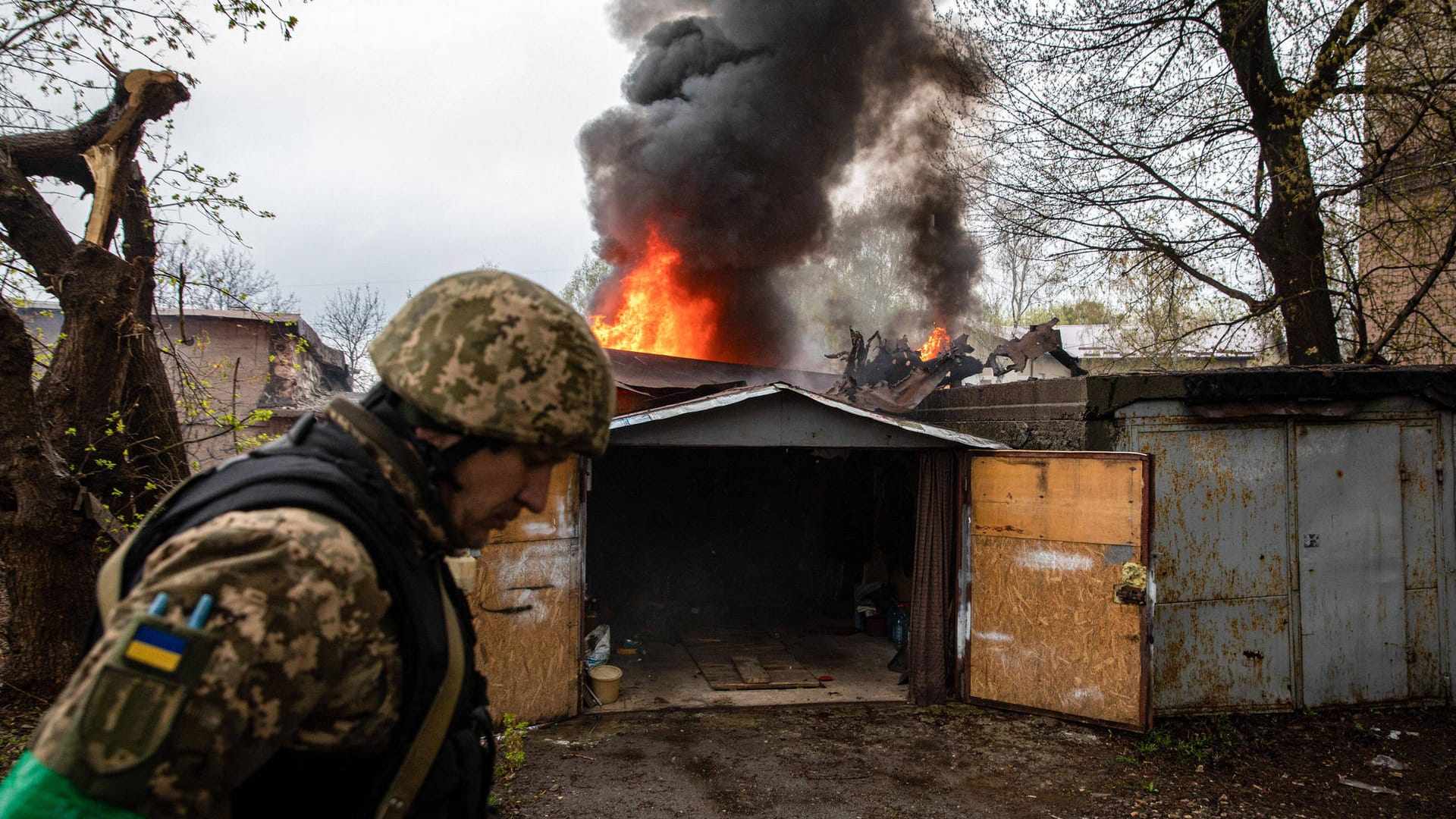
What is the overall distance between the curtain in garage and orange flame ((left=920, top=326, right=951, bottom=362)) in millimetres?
4113

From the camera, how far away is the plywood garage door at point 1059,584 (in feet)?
22.4

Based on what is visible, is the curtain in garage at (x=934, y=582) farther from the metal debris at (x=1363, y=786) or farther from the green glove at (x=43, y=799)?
the green glove at (x=43, y=799)

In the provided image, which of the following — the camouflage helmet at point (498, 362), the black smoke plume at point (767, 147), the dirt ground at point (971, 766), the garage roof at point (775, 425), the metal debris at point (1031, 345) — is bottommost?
the dirt ground at point (971, 766)

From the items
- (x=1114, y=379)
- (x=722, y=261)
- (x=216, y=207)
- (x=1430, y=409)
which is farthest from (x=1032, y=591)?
(x=722, y=261)

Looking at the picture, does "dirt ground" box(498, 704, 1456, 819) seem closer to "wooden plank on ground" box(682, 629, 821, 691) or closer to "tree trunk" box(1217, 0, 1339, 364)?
"wooden plank on ground" box(682, 629, 821, 691)

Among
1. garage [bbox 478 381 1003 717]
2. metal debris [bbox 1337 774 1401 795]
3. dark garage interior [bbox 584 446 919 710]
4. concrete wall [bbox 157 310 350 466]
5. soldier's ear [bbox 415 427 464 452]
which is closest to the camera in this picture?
soldier's ear [bbox 415 427 464 452]

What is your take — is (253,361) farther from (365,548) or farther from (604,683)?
(365,548)

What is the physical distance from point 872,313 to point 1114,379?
71.3 feet

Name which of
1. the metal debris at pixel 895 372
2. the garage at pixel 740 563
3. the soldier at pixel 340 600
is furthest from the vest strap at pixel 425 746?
the metal debris at pixel 895 372

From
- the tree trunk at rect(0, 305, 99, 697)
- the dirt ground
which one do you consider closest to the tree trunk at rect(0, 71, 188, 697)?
the tree trunk at rect(0, 305, 99, 697)

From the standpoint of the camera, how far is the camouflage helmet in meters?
1.39

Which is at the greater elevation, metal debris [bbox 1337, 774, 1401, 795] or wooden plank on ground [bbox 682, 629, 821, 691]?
metal debris [bbox 1337, 774, 1401, 795]

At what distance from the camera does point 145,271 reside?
5.70m

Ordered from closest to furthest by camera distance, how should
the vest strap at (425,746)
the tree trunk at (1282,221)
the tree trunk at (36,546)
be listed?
the vest strap at (425,746), the tree trunk at (36,546), the tree trunk at (1282,221)
